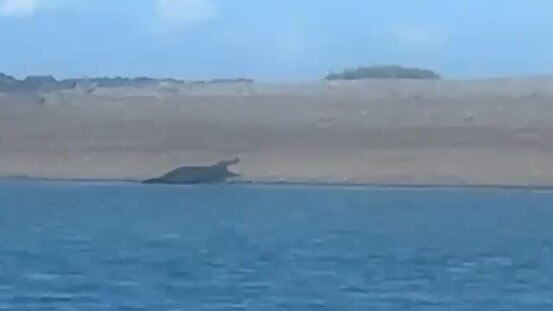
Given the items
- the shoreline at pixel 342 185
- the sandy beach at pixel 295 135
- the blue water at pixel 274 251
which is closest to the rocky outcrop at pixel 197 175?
the shoreline at pixel 342 185

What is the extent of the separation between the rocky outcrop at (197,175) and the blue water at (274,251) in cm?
322

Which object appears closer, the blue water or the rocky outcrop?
the blue water

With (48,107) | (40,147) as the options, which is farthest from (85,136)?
(48,107)

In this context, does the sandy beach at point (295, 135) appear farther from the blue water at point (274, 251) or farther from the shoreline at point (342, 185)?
the blue water at point (274, 251)

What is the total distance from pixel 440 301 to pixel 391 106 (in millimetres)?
36503

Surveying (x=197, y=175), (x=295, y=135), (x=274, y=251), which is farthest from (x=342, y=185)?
(x=274, y=251)

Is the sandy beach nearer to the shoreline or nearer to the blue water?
the shoreline

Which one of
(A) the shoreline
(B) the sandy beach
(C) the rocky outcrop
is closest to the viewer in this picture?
(A) the shoreline

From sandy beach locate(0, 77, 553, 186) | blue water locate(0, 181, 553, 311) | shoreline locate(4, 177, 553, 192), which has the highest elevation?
sandy beach locate(0, 77, 553, 186)

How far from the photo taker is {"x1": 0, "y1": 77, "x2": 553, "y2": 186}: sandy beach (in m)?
44.8

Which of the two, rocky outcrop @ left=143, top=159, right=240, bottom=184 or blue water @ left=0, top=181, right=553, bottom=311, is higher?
rocky outcrop @ left=143, top=159, right=240, bottom=184

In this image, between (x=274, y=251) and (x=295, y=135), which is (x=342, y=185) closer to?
(x=295, y=135)

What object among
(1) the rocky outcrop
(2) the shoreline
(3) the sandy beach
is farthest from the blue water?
(3) the sandy beach

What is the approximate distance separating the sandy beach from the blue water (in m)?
3.76
